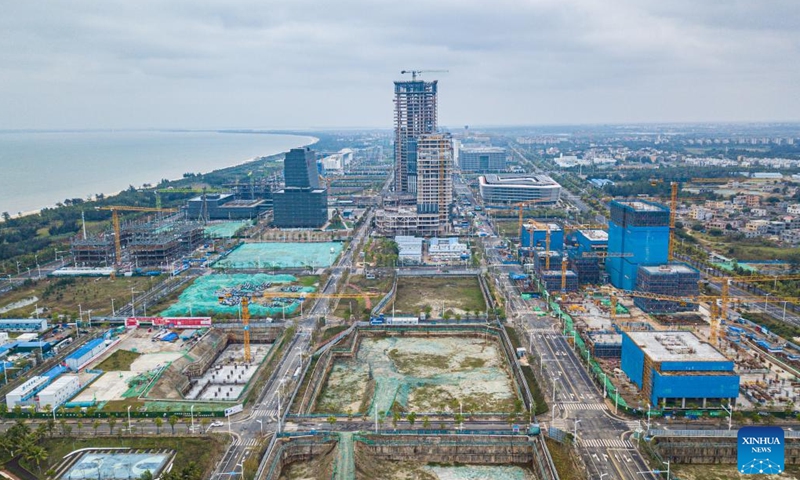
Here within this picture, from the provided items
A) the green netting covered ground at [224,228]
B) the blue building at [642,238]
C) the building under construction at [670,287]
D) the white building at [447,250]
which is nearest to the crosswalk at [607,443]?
the building under construction at [670,287]

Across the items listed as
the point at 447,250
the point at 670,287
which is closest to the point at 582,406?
the point at 670,287

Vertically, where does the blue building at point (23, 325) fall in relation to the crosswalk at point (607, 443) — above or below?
above

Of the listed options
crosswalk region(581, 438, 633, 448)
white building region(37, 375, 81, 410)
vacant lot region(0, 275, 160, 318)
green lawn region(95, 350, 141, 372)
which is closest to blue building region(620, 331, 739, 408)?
crosswalk region(581, 438, 633, 448)

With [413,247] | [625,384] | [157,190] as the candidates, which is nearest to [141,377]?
[625,384]

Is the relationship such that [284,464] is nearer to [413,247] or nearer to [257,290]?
[257,290]

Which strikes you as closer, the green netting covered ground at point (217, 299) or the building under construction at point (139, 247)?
the green netting covered ground at point (217, 299)

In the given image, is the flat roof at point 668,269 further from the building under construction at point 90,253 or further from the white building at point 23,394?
the building under construction at point 90,253

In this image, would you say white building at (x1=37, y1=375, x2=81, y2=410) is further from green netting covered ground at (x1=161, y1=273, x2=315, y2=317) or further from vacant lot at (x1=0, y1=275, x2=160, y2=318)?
vacant lot at (x1=0, y1=275, x2=160, y2=318)
